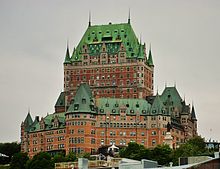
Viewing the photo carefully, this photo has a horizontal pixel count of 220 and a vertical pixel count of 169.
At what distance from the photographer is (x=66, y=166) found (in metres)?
126

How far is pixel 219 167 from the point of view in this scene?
87.9 metres

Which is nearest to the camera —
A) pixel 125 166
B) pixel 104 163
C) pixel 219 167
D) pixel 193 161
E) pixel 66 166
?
pixel 219 167

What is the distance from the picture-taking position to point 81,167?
100 m

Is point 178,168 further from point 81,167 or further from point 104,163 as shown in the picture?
point 104,163

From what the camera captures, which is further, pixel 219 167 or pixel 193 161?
pixel 193 161

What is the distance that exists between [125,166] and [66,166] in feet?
102

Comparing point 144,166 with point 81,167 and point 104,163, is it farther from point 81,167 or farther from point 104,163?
point 104,163

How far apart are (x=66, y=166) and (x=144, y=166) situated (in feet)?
103

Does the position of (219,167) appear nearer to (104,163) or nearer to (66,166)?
(104,163)

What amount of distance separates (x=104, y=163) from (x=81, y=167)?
14929mm

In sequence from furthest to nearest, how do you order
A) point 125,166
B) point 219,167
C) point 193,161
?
point 193,161 → point 125,166 → point 219,167

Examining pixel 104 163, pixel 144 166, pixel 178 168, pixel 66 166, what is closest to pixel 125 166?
pixel 144 166

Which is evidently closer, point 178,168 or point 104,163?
point 178,168

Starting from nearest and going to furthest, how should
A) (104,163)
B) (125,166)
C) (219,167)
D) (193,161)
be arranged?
(219,167)
(125,166)
(193,161)
(104,163)
